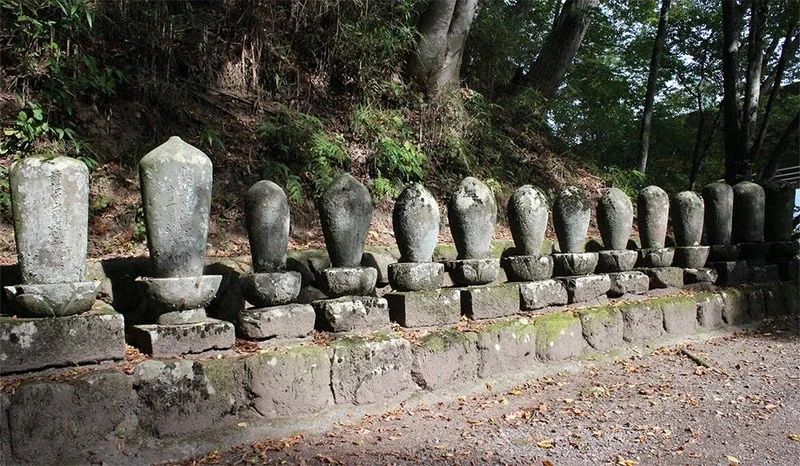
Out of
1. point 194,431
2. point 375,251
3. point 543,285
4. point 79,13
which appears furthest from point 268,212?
point 79,13

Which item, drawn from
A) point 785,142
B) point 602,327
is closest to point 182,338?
point 602,327

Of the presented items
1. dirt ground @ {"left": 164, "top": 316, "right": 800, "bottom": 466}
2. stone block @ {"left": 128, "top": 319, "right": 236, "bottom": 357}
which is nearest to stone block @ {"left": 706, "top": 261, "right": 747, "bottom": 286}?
dirt ground @ {"left": 164, "top": 316, "right": 800, "bottom": 466}

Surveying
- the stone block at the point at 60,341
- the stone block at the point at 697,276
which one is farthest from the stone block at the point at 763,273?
the stone block at the point at 60,341

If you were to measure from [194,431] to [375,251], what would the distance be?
217 centimetres

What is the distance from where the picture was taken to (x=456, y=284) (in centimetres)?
425

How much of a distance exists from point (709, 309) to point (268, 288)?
4.36 meters

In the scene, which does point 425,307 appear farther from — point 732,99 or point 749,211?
point 732,99

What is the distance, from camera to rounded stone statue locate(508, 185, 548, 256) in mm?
4449

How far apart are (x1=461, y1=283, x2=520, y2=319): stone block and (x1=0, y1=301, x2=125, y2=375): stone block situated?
7.23ft

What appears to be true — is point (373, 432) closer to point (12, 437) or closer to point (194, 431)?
point (194, 431)

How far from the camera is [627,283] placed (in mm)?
5148

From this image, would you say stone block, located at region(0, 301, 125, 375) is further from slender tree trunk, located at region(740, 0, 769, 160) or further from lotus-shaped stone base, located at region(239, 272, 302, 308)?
slender tree trunk, located at region(740, 0, 769, 160)

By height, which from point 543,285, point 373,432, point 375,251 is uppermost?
point 375,251

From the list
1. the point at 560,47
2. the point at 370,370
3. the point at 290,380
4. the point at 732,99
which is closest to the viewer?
the point at 290,380
